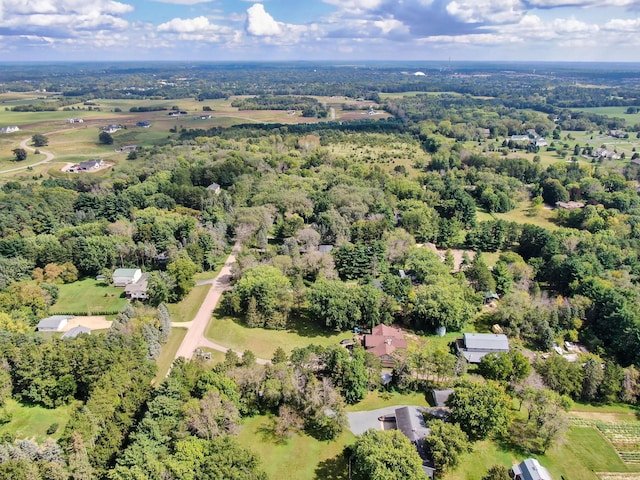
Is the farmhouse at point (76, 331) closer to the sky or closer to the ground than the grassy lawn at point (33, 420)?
closer to the sky

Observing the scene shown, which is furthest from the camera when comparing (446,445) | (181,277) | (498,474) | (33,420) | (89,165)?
(89,165)

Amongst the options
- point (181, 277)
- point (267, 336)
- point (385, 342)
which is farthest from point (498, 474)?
point (181, 277)

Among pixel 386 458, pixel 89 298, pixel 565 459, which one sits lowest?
pixel 565 459

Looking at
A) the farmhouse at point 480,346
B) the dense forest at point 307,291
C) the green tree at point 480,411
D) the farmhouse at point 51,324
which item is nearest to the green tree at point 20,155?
the dense forest at point 307,291

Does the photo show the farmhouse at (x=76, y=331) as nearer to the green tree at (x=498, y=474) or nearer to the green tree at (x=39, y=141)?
the green tree at (x=498, y=474)

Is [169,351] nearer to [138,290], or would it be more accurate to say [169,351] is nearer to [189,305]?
[189,305]

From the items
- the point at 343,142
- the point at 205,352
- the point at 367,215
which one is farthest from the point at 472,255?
the point at 343,142

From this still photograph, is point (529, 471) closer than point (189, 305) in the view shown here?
Yes

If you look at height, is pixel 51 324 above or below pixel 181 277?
below
